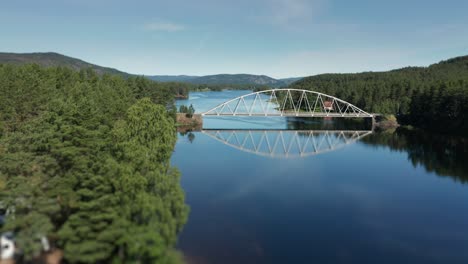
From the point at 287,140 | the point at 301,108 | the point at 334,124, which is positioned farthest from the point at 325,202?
the point at 301,108

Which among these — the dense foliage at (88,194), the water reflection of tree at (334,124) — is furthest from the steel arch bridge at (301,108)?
the dense foliage at (88,194)

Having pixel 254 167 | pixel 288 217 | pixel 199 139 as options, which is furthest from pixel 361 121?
pixel 288 217

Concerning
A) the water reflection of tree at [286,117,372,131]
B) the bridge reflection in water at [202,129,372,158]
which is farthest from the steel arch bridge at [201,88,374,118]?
the bridge reflection in water at [202,129,372,158]

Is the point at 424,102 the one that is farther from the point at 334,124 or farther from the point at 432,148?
the point at 432,148

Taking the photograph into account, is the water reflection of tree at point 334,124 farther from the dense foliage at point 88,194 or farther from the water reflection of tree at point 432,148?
the dense foliage at point 88,194

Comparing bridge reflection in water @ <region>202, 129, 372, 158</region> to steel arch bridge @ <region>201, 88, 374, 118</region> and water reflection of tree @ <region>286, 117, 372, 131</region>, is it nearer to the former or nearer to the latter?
water reflection of tree @ <region>286, 117, 372, 131</region>

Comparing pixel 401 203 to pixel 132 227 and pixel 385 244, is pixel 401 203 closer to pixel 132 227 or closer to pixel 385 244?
pixel 385 244
